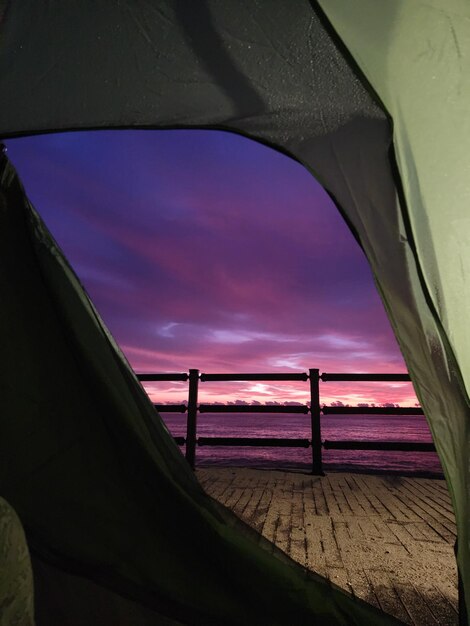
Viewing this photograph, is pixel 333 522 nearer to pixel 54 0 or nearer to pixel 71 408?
pixel 71 408

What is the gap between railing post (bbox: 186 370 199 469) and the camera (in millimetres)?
Answer: 5172

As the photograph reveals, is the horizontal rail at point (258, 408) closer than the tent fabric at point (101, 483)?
No

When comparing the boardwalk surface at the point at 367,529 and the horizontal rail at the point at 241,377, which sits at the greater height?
the horizontal rail at the point at 241,377

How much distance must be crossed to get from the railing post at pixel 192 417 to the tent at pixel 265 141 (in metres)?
4.00

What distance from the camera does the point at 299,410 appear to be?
535cm

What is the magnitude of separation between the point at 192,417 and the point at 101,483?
4120 millimetres

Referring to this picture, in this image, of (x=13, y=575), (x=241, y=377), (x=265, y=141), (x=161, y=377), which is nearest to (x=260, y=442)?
(x=241, y=377)

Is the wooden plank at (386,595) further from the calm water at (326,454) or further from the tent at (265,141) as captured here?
the calm water at (326,454)

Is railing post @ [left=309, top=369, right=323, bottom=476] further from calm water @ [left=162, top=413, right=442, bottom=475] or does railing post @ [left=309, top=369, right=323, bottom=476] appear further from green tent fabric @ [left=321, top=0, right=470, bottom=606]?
green tent fabric @ [left=321, top=0, right=470, bottom=606]

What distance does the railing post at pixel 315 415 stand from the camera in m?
4.86

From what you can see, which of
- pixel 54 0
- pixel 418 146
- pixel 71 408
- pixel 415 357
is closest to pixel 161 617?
pixel 71 408

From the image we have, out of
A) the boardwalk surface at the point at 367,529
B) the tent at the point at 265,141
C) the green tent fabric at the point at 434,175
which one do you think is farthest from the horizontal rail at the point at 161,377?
the green tent fabric at the point at 434,175

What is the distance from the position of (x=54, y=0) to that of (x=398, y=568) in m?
2.66

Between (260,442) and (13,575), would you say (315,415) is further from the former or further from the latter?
(13,575)
